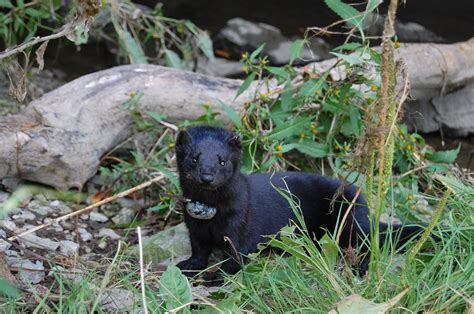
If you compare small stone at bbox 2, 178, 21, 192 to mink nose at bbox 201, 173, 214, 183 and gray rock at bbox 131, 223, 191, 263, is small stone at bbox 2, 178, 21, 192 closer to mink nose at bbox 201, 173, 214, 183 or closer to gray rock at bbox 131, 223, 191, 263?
gray rock at bbox 131, 223, 191, 263

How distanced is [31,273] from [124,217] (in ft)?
3.85

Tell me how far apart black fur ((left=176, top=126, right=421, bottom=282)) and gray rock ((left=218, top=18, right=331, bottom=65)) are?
3514mm

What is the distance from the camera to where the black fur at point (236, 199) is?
12.8 feet

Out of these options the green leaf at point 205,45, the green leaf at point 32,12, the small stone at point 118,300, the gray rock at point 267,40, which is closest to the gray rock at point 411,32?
the gray rock at point 267,40

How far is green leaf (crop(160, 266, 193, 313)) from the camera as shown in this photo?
325 centimetres

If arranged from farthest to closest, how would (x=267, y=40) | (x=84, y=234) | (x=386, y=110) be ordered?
(x=267, y=40) → (x=84, y=234) → (x=386, y=110)

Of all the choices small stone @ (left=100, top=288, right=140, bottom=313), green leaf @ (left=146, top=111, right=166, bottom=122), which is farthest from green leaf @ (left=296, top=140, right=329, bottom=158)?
small stone @ (left=100, top=288, right=140, bottom=313)

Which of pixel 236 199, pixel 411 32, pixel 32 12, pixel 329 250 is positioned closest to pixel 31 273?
pixel 236 199

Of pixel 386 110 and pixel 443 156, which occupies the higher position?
pixel 386 110

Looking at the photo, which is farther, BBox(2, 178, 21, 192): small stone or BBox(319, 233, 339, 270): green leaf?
BBox(2, 178, 21, 192): small stone

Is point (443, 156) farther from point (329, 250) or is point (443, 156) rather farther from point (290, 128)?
point (329, 250)

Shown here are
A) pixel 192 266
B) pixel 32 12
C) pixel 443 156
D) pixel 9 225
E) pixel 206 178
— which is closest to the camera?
pixel 206 178

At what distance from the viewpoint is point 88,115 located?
199 inches

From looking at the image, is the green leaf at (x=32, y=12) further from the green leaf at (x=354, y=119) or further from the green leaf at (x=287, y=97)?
the green leaf at (x=354, y=119)
